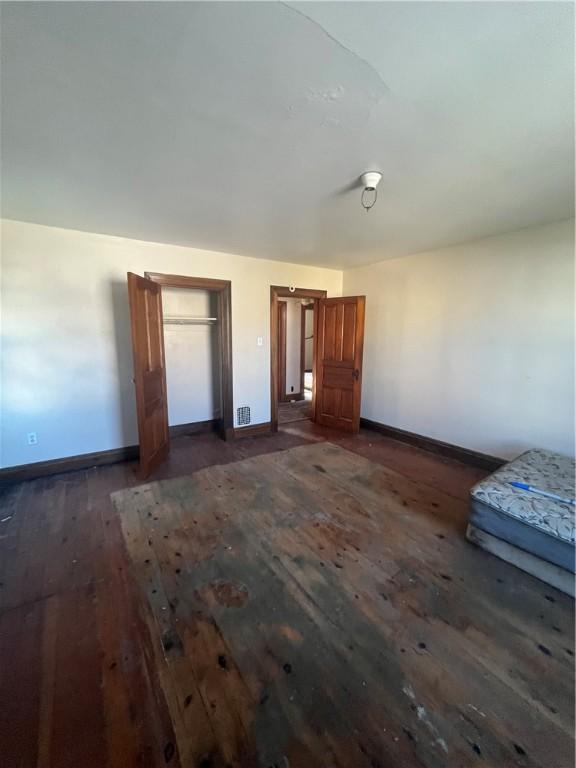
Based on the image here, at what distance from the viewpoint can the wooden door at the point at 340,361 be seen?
4398 mm

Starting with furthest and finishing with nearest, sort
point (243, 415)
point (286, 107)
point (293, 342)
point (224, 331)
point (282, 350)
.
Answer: point (293, 342), point (282, 350), point (243, 415), point (224, 331), point (286, 107)

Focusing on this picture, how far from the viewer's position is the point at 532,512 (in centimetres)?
188

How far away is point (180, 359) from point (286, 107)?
349cm

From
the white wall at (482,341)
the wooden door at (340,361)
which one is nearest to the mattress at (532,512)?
the white wall at (482,341)

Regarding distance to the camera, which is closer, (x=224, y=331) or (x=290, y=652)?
(x=290, y=652)

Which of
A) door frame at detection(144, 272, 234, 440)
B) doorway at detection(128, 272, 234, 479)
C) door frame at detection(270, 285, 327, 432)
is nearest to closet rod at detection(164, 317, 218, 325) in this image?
doorway at detection(128, 272, 234, 479)

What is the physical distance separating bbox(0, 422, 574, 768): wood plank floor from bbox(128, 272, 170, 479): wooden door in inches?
33.7

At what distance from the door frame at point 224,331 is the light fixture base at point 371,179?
2.38 metres

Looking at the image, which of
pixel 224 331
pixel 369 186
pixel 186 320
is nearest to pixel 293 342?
pixel 224 331

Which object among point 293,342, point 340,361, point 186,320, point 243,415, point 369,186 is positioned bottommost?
point 243,415

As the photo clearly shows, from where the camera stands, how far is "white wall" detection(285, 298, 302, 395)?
6.23 m

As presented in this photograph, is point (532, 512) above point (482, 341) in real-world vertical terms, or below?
below

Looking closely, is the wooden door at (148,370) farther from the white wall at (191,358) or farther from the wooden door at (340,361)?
the wooden door at (340,361)

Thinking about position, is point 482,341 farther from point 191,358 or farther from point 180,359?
point 180,359
